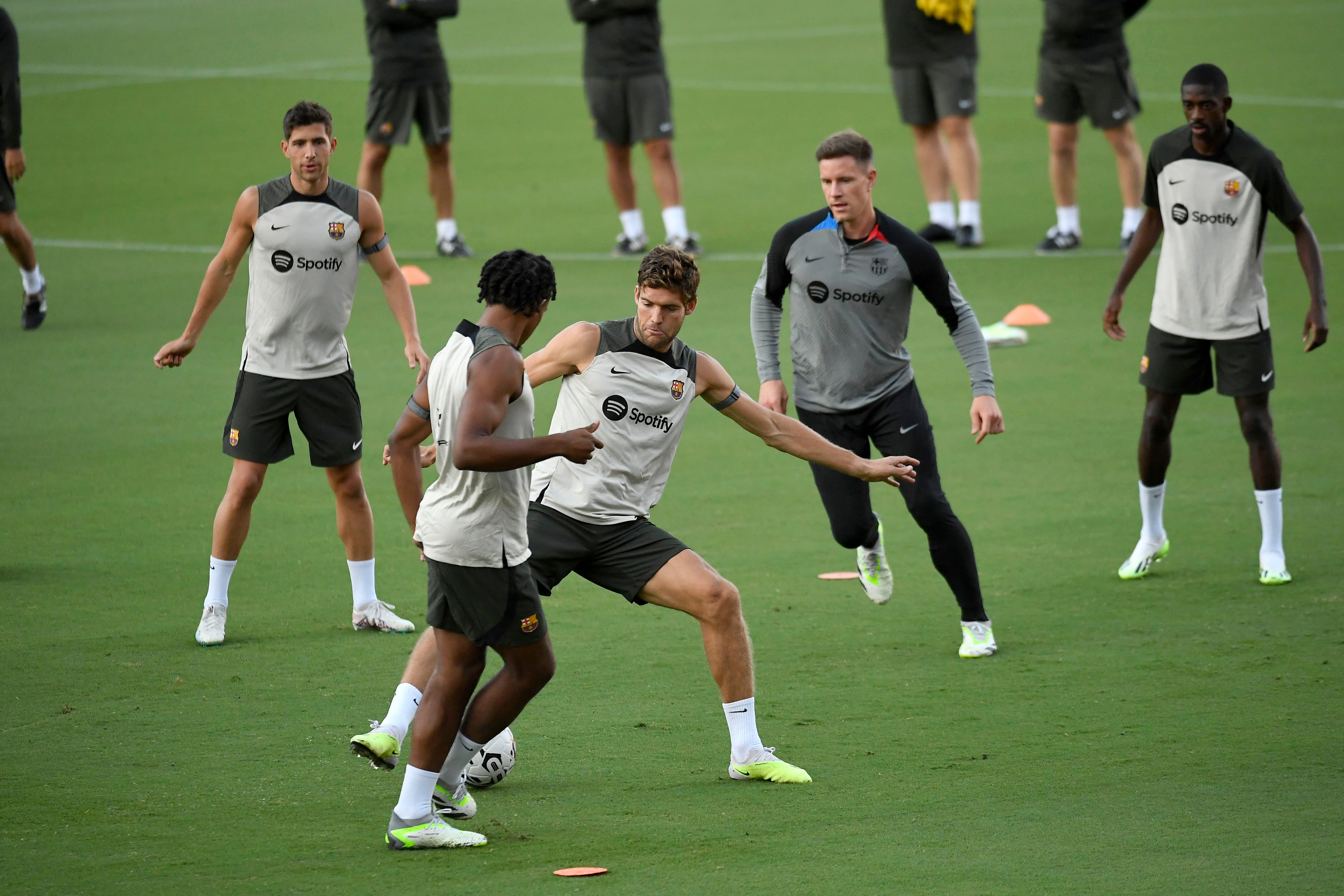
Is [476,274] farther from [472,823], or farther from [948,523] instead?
[472,823]

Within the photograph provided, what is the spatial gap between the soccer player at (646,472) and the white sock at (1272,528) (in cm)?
282

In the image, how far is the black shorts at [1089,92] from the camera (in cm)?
1514

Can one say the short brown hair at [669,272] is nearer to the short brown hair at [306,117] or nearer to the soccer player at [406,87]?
the short brown hair at [306,117]

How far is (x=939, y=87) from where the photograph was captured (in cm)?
1556

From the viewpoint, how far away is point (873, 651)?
7352mm

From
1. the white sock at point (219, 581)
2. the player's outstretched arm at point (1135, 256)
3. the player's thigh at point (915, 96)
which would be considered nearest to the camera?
the white sock at point (219, 581)

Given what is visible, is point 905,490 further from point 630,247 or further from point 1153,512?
point 630,247

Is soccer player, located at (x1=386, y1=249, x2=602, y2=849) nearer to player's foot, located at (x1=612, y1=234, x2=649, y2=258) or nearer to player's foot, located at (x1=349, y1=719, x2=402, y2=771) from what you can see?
player's foot, located at (x1=349, y1=719, x2=402, y2=771)

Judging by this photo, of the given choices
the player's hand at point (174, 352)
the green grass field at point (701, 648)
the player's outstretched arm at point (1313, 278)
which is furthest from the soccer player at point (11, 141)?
the player's outstretched arm at point (1313, 278)

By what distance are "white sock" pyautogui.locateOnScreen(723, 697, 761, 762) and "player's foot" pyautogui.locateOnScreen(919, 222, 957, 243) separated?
35.5 feet

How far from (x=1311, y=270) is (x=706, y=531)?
3326 millimetres

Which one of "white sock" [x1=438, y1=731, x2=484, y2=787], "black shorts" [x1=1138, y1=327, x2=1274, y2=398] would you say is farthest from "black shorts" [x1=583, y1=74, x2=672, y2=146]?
"white sock" [x1=438, y1=731, x2=484, y2=787]

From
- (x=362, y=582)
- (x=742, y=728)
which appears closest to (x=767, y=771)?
(x=742, y=728)

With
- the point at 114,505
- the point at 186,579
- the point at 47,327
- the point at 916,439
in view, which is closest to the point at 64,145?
the point at 47,327
